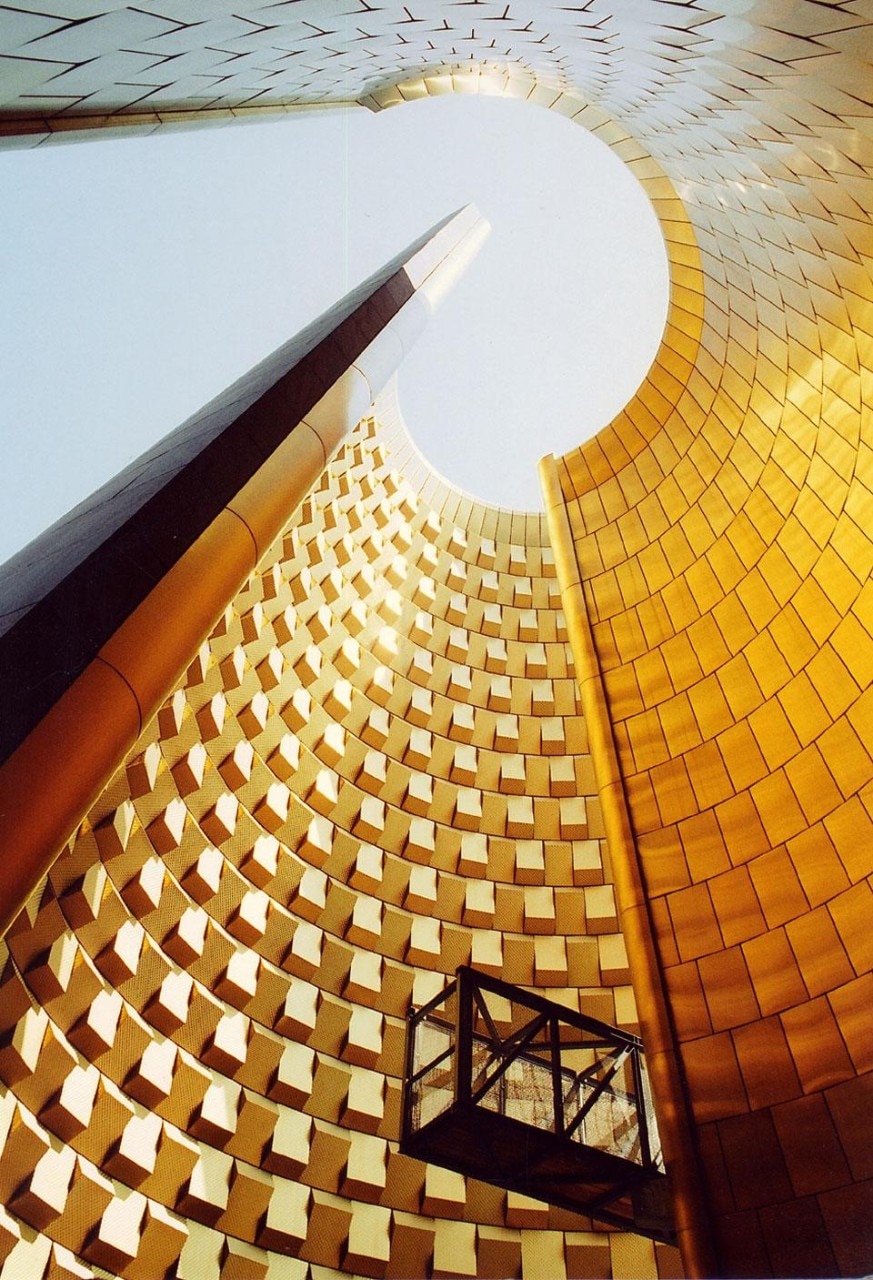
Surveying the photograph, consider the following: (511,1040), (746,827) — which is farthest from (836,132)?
(511,1040)

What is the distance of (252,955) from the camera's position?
11.1 m

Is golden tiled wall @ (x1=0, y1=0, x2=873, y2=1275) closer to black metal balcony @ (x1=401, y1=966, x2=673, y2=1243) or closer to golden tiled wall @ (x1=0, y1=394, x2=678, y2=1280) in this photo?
black metal balcony @ (x1=401, y1=966, x2=673, y2=1243)

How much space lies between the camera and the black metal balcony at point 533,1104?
7.13 m

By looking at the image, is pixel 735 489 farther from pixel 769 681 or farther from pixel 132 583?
pixel 132 583

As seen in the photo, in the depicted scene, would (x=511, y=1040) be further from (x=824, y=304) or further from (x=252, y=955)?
(x=824, y=304)

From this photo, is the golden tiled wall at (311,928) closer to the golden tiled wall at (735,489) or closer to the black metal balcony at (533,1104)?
the black metal balcony at (533,1104)

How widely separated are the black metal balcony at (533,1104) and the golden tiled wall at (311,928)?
3.27 metres

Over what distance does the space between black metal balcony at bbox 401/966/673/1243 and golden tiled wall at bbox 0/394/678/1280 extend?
3.27m

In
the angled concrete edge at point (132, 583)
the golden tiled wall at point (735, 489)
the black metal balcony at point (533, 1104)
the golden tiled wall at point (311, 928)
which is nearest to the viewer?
the angled concrete edge at point (132, 583)

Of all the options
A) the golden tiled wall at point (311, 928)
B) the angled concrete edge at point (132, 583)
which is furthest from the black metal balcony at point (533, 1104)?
the angled concrete edge at point (132, 583)

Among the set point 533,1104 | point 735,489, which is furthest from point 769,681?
point 533,1104

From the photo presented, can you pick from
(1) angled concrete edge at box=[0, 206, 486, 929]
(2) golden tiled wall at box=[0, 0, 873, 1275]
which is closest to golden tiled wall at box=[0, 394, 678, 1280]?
(2) golden tiled wall at box=[0, 0, 873, 1275]

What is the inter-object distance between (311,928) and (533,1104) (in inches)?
218

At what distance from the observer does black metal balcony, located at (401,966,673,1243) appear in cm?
713
